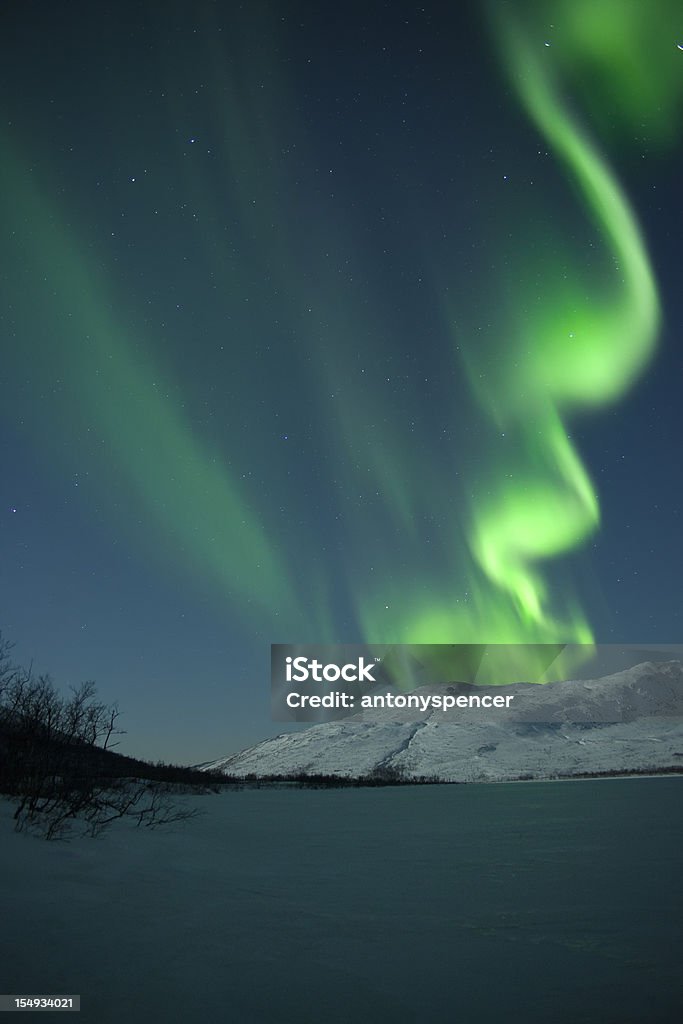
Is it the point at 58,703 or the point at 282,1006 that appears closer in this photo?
the point at 282,1006

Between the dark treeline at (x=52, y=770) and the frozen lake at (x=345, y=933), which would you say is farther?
the dark treeline at (x=52, y=770)

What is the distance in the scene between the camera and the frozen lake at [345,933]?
313 inches

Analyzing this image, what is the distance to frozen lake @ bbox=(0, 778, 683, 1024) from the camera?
26.1ft

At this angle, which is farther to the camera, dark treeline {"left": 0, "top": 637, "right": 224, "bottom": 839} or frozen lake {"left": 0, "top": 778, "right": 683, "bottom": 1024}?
dark treeline {"left": 0, "top": 637, "right": 224, "bottom": 839}

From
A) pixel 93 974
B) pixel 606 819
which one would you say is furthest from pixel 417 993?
pixel 606 819

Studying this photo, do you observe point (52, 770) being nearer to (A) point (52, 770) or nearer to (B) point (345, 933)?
(A) point (52, 770)

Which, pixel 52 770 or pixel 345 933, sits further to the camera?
pixel 52 770

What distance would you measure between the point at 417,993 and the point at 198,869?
35.5 feet

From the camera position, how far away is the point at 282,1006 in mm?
7836

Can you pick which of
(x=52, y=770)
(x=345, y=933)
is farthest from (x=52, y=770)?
→ (x=345, y=933)

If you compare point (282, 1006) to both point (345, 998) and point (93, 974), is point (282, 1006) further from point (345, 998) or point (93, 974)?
point (93, 974)

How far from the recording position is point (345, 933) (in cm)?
1109

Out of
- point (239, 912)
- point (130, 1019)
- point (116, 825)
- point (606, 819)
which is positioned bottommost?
point (130, 1019)

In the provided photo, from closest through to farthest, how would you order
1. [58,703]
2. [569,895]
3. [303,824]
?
[569,895], [58,703], [303,824]
